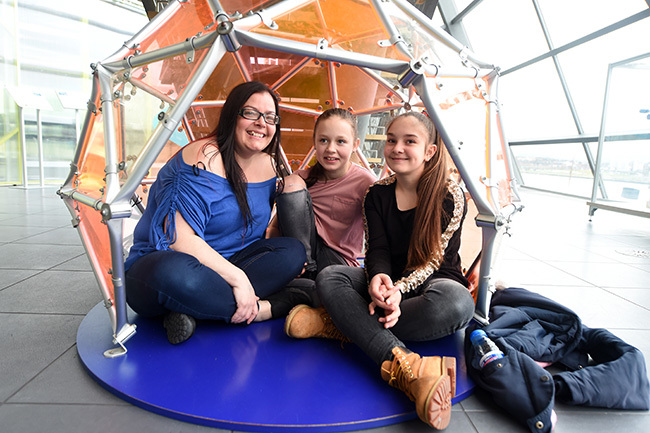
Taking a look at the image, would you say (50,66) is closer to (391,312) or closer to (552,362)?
(391,312)

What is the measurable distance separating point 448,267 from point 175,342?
123 centimetres

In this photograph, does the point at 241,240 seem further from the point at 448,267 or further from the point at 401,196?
the point at 448,267

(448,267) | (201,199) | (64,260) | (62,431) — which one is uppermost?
(201,199)

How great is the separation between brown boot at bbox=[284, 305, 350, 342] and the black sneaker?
1.32 feet

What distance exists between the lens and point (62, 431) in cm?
119

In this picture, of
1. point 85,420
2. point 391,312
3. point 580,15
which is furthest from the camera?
point 580,15

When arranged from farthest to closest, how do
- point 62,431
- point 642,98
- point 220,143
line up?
point 642,98 → point 220,143 → point 62,431

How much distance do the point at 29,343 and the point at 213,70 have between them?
146cm

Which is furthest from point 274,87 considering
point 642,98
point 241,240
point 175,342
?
point 642,98

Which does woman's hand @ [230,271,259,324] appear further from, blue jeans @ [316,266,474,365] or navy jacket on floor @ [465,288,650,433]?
navy jacket on floor @ [465,288,650,433]

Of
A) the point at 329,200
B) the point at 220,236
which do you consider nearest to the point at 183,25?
the point at 220,236

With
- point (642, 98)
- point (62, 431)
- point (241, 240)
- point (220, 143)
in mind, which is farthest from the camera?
point (642, 98)

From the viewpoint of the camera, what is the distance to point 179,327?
1709 millimetres

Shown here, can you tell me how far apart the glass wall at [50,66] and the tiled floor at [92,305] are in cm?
328
